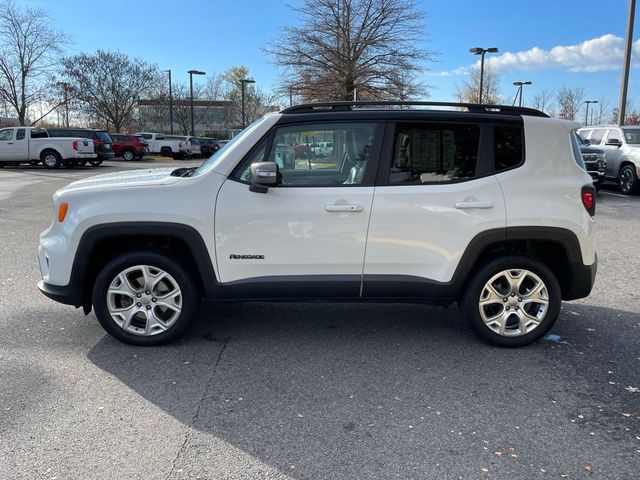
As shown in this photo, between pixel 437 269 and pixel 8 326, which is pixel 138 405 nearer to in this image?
pixel 8 326

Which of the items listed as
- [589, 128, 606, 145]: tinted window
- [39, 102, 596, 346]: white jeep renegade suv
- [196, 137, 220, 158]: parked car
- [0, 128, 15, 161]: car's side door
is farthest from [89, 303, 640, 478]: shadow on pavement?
[196, 137, 220, 158]: parked car

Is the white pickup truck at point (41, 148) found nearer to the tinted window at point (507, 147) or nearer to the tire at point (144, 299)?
the tire at point (144, 299)

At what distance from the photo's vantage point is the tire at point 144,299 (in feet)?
13.1

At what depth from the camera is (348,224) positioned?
3910 mm

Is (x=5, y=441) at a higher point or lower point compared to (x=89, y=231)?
lower

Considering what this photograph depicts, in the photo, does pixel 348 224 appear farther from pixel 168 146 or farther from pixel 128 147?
pixel 168 146

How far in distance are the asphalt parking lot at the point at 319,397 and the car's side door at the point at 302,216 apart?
584 millimetres

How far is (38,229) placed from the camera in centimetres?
902

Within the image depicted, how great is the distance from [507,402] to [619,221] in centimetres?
822

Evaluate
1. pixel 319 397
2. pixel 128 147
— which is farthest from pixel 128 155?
pixel 319 397

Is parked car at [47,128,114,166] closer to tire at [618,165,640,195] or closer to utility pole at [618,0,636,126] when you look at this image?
tire at [618,165,640,195]

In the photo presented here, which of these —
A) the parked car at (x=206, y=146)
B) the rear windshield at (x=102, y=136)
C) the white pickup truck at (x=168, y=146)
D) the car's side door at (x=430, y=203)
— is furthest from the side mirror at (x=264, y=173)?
the parked car at (x=206, y=146)

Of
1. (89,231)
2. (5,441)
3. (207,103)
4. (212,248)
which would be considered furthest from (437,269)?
(207,103)

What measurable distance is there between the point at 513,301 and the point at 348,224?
56.2 inches
